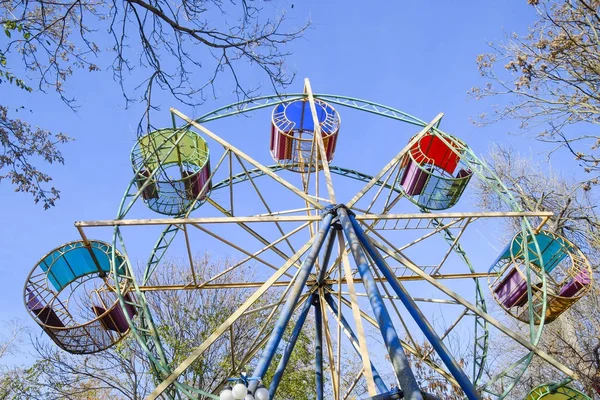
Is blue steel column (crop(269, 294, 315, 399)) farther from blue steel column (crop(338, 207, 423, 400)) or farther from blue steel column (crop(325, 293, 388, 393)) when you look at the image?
blue steel column (crop(338, 207, 423, 400))

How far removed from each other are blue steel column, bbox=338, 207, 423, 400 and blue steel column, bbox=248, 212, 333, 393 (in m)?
0.30

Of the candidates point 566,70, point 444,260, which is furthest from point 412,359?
point 566,70

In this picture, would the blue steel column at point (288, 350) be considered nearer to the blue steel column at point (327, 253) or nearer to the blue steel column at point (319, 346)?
the blue steel column at point (319, 346)

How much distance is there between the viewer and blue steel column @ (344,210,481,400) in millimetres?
6223

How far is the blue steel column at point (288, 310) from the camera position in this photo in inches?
235

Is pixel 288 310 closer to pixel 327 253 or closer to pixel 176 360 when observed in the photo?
pixel 327 253

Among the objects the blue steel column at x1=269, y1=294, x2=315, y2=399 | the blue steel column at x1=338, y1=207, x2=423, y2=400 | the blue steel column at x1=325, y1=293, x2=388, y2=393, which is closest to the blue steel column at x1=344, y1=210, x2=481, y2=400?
the blue steel column at x1=338, y1=207, x2=423, y2=400

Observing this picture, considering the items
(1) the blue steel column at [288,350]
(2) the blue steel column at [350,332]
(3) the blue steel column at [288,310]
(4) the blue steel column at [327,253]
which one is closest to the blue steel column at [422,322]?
(3) the blue steel column at [288,310]

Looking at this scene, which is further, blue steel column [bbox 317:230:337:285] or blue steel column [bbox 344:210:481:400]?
blue steel column [bbox 317:230:337:285]

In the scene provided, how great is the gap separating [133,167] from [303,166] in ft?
10.8

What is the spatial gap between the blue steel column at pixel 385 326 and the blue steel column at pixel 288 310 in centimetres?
30

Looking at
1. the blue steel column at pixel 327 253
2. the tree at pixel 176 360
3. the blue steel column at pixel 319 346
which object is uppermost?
the tree at pixel 176 360

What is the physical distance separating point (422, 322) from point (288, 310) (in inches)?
61.7

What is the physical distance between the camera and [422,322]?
662 cm
